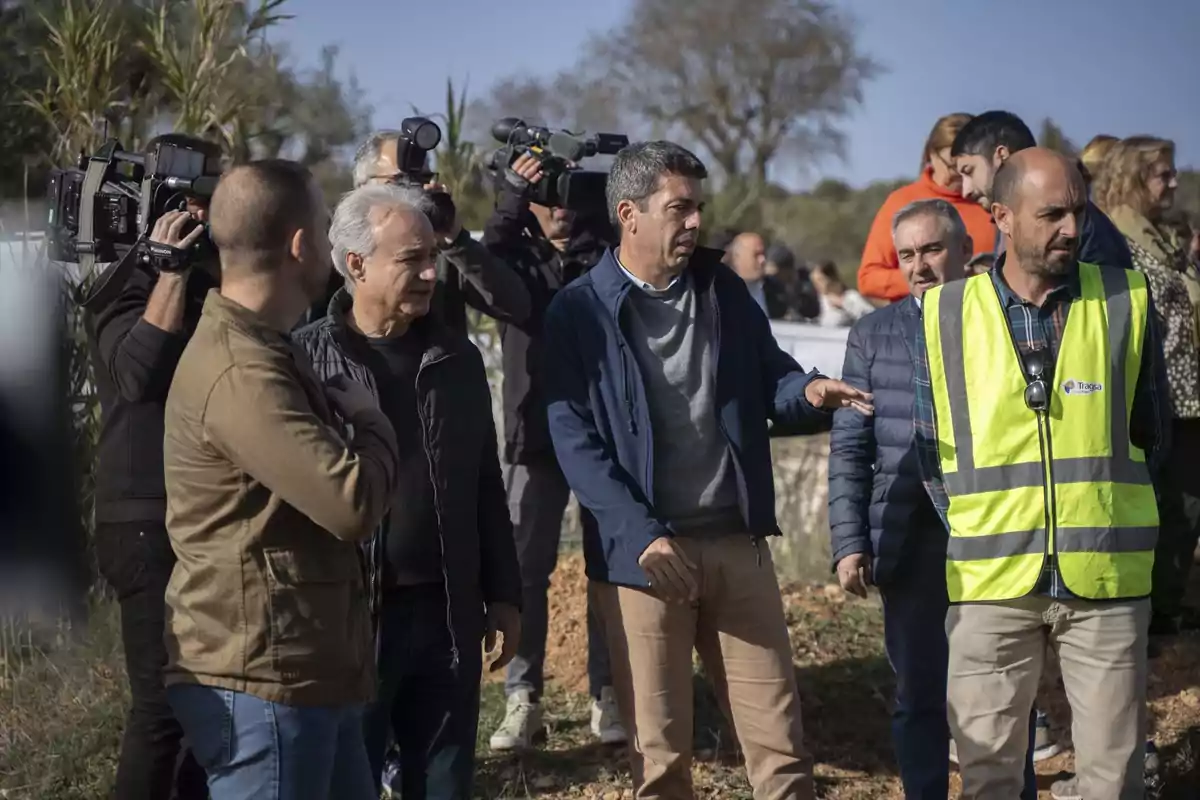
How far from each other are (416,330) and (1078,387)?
5.68 ft

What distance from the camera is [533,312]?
18.1ft

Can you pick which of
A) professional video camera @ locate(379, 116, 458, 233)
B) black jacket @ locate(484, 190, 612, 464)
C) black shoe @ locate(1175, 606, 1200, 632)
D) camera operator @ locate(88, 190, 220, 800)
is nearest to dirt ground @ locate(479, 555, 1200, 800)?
black shoe @ locate(1175, 606, 1200, 632)

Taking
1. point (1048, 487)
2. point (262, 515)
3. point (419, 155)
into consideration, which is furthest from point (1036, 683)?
point (419, 155)

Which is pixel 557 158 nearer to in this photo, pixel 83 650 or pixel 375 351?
pixel 375 351

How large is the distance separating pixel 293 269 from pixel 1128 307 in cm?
219

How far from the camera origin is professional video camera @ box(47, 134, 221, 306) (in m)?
3.73

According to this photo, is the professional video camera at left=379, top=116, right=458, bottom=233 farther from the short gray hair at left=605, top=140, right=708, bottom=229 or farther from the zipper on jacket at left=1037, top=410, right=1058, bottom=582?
the zipper on jacket at left=1037, top=410, right=1058, bottom=582

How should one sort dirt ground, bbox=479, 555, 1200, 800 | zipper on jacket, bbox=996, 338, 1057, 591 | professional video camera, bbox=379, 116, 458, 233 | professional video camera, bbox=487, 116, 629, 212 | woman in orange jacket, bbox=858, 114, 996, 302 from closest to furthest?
zipper on jacket, bbox=996, 338, 1057, 591 < professional video camera, bbox=379, 116, 458, 233 < professional video camera, bbox=487, 116, 629, 212 < dirt ground, bbox=479, 555, 1200, 800 < woman in orange jacket, bbox=858, 114, 996, 302

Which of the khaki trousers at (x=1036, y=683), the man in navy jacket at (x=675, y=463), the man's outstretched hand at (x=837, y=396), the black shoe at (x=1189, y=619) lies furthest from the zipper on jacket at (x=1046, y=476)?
the black shoe at (x=1189, y=619)

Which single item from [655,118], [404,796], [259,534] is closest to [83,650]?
[404,796]

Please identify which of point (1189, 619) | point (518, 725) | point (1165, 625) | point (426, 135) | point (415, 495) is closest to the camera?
point (415, 495)

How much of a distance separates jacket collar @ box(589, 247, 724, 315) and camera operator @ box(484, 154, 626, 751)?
117 cm

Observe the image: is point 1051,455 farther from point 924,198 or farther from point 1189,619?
point 1189,619

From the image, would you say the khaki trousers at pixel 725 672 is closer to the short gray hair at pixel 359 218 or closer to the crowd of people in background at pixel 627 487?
the crowd of people in background at pixel 627 487
